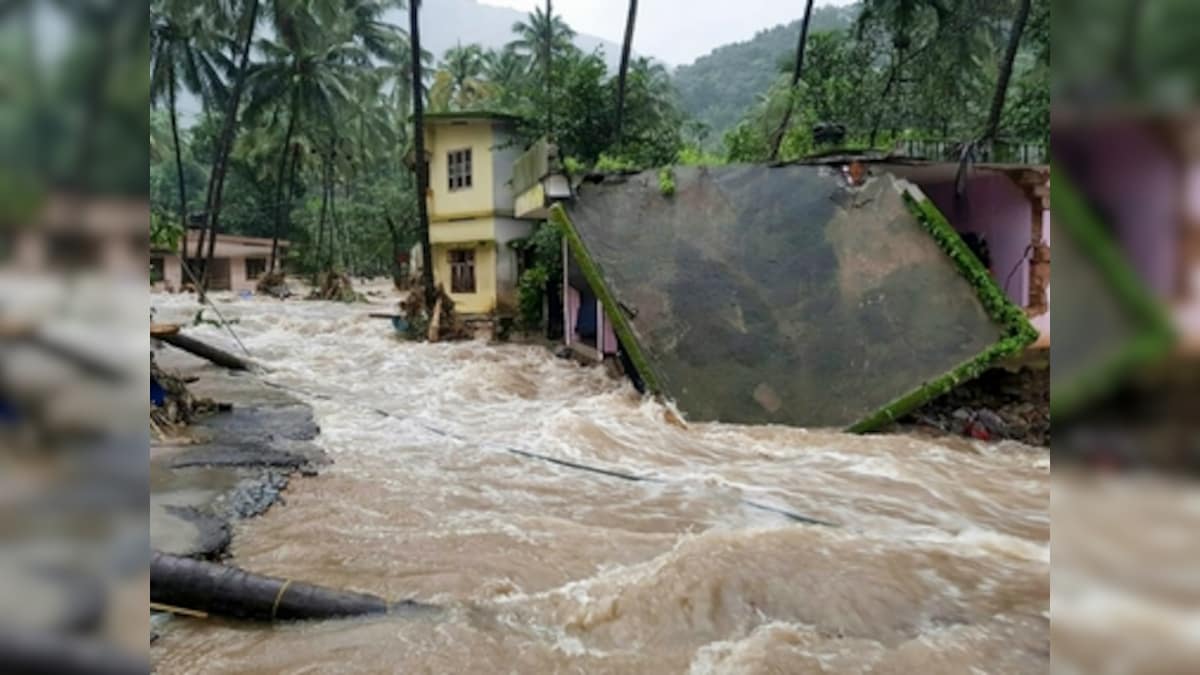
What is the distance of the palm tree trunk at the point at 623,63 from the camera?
16.6 metres

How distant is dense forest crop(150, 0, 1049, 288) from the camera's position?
1738 centimetres

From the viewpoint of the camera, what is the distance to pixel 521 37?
42.2 meters

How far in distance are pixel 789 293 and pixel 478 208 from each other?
11.0 meters

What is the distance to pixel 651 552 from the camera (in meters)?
5.33

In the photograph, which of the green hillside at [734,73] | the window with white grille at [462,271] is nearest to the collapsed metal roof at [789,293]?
the window with white grille at [462,271]

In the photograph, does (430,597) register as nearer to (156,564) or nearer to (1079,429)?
(156,564)

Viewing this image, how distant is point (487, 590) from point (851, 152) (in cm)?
856

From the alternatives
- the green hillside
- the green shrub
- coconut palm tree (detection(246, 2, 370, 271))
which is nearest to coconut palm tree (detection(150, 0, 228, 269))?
coconut palm tree (detection(246, 2, 370, 271))

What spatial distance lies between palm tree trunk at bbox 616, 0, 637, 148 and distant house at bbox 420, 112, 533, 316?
3079mm

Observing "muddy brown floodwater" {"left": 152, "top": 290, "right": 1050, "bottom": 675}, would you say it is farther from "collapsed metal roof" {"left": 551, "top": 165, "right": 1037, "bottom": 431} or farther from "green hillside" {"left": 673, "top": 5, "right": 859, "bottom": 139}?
"green hillside" {"left": 673, "top": 5, "right": 859, "bottom": 139}

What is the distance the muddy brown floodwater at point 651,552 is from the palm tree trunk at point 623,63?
8.81 metres

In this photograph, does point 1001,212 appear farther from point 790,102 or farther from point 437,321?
point 437,321

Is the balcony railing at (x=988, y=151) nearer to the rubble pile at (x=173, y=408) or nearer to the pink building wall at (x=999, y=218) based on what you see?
the pink building wall at (x=999, y=218)

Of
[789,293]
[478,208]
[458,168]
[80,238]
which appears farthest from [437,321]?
[80,238]
